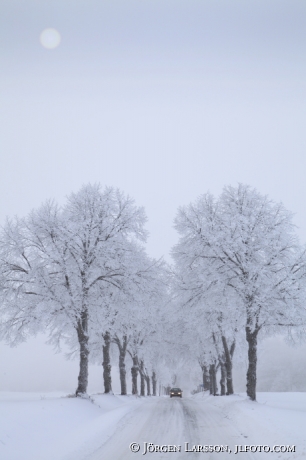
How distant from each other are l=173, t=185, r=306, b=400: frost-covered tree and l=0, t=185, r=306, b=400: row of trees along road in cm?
6

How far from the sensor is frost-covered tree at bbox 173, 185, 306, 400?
701 inches

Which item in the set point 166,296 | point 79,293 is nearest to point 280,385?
point 166,296

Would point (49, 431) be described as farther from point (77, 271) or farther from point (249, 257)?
point (249, 257)

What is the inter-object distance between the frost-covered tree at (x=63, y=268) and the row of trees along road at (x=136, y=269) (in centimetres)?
6

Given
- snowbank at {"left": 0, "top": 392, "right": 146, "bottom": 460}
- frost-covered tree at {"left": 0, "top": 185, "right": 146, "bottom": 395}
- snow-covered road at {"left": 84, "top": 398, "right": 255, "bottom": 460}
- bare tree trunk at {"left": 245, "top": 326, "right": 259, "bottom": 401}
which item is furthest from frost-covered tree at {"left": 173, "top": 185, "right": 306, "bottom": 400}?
snowbank at {"left": 0, "top": 392, "right": 146, "bottom": 460}

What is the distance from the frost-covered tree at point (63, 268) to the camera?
682 inches

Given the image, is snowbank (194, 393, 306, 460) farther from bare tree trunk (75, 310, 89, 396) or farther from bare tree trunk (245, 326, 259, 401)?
bare tree trunk (75, 310, 89, 396)

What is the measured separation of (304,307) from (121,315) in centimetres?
1058

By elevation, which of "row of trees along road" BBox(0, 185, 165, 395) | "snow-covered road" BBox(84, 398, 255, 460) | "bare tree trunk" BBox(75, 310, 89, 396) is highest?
"row of trees along road" BBox(0, 185, 165, 395)

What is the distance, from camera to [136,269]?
1939cm

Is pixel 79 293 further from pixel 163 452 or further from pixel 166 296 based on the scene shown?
pixel 163 452

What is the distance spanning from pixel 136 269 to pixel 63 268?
13.8 ft

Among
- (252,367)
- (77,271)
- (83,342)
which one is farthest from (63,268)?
(252,367)

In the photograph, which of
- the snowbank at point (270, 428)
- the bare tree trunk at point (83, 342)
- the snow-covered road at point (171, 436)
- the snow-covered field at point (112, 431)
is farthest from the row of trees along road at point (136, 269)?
the snow-covered road at point (171, 436)
